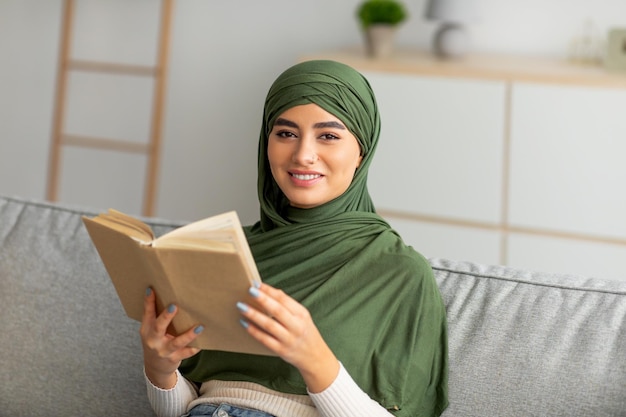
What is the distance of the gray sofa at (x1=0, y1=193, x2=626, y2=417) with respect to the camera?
1745mm

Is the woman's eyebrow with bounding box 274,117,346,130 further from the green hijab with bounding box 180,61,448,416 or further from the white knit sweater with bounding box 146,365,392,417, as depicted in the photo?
the white knit sweater with bounding box 146,365,392,417

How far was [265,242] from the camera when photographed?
1.81 metres

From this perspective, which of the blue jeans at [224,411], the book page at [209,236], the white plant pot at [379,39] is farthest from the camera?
the white plant pot at [379,39]

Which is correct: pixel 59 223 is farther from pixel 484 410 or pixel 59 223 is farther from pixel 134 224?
pixel 484 410

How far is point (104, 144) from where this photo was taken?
15.4 ft

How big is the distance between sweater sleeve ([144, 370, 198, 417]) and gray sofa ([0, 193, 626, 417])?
0.25 m

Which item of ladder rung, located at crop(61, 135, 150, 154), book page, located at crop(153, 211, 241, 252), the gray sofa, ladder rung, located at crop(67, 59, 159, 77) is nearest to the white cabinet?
ladder rung, located at crop(67, 59, 159, 77)

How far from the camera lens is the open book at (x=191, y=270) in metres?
1.40

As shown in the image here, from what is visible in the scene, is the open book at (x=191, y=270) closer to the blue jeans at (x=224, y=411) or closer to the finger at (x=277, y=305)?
the finger at (x=277, y=305)

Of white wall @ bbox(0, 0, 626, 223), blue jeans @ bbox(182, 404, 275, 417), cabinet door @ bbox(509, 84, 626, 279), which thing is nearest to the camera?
blue jeans @ bbox(182, 404, 275, 417)

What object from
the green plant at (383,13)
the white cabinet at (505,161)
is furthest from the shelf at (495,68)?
the green plant at (383,13)

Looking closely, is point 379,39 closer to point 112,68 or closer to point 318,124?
point 112,68

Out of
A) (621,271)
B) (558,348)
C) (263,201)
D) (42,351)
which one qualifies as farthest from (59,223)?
(621,271)

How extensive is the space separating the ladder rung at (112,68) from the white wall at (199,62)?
57 mm
